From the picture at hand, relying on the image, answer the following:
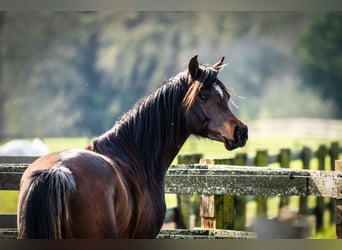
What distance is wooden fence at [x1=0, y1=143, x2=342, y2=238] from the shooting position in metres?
4.38

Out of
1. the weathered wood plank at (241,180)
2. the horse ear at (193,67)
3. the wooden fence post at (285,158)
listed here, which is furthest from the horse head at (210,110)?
the wooden fence post at (285,158)

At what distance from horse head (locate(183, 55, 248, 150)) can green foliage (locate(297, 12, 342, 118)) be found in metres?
0.83

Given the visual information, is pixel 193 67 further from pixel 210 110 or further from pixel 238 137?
pixel 238 137

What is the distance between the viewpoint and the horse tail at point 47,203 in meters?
2.97

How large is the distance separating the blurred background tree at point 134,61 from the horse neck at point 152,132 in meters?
0.66

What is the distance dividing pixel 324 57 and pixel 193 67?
1.11 metres

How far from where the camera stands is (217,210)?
4.48 metres

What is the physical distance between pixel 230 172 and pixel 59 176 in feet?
5.40

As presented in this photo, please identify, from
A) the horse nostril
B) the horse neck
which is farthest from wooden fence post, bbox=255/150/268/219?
the horse neck

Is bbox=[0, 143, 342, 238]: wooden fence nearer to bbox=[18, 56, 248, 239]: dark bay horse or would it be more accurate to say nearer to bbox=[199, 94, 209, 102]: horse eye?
bbox=[18, 56, 248, 239]: dark bay horse

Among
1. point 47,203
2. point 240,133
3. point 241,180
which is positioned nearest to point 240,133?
point 240,133

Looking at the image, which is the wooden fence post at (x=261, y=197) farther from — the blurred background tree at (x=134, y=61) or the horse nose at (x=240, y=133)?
the horse nose at (x=240, y=133)
